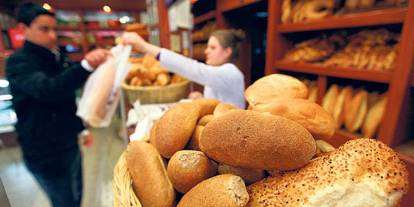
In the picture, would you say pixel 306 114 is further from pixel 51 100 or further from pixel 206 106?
pixel 51 100

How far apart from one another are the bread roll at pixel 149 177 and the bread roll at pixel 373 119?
2.92ft

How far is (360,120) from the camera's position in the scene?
0.96m

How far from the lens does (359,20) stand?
837mm

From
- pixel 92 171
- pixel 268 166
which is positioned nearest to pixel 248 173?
pixel 268 166

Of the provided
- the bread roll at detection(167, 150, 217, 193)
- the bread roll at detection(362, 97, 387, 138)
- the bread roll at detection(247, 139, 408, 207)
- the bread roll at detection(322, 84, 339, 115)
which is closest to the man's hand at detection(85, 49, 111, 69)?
the bread roll at detection(167, 150, 217, 193)

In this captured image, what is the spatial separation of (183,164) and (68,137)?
84 centimetres

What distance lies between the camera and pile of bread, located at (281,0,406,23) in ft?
3.00

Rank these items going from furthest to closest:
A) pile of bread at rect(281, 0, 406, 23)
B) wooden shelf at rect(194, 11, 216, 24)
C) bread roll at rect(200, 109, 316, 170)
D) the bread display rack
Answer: wooden shelf at rect(194, 11, 216, 24) < pile of bread at rect(281, 0, 406, 23) < the bread display rack < bread roll at rect(200, 109, 316, 170)

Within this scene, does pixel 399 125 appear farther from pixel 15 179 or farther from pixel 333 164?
pixel 15 179

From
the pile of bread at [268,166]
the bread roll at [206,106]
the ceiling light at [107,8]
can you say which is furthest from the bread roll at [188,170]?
the ceiling light at [107,8]

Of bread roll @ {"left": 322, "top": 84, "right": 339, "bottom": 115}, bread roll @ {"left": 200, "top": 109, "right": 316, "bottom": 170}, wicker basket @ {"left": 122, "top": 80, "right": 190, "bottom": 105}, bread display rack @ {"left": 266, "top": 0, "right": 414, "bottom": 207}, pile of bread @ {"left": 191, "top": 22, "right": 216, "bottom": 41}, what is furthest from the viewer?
pile of bread @ {"left": 191, "top": 22, "right": 216, "bottom": 41}

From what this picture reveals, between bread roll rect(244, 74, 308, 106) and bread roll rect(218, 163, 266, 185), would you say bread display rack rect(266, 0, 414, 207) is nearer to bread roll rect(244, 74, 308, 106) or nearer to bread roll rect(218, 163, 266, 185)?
bread roll rect(244, 74, 308, 106)

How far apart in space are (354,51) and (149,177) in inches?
41.6

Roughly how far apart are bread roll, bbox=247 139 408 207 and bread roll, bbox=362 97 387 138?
0.68 m
